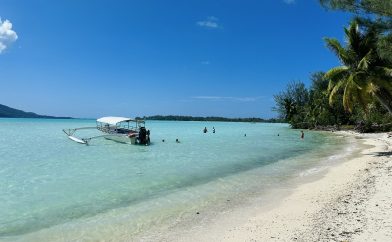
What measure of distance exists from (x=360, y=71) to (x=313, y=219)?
46.5 ft

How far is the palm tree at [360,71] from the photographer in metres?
19.0

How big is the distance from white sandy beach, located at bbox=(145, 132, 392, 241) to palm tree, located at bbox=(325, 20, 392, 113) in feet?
32.2

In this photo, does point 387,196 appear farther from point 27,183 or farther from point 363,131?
point 363,131

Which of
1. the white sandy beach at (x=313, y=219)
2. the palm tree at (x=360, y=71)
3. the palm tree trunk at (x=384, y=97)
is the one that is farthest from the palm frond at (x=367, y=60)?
the white sandy beach at (x=313, y=219)

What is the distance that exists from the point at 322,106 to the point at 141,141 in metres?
40.5

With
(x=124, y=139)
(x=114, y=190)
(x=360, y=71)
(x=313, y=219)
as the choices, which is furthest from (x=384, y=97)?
(x=124, y=139)

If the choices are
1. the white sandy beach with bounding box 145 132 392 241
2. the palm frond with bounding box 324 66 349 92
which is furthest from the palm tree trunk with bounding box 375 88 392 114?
the white sandy beach with bounding box 145 132 392 241

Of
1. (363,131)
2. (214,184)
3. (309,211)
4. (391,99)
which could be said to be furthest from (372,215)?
(363,131)

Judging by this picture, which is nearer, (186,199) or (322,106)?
(186,199)

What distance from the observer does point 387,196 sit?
28.7ft

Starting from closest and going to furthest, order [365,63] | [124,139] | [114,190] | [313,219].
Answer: [313,219], [114,190], [365,63], [124,139]

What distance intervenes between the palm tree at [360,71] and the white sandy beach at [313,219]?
9.83m

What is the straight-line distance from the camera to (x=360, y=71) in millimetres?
19250

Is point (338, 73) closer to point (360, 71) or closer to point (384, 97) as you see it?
point (360, 71)
